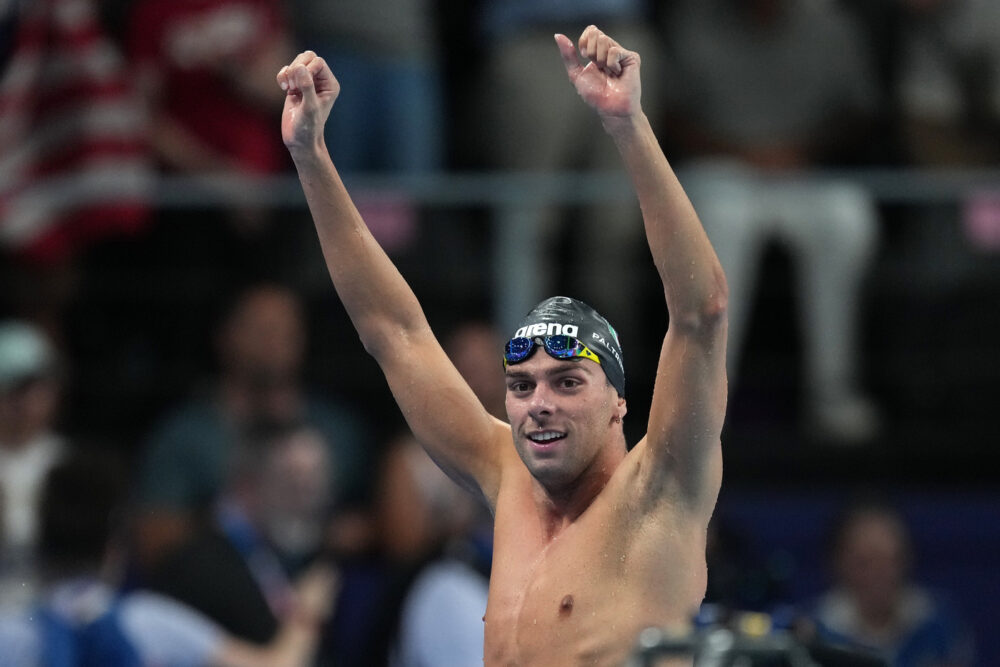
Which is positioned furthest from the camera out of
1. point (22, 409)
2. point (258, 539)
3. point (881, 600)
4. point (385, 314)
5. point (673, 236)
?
point (881, 600)

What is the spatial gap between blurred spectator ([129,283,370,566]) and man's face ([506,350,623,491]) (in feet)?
12.8

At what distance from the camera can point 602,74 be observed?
4.38m

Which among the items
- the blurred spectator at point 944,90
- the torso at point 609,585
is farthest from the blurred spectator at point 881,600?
the torso at point 609,585

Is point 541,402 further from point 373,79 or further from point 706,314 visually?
point 373,79

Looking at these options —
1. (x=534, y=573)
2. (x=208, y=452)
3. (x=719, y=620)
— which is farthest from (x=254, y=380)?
(x=719, y=620)

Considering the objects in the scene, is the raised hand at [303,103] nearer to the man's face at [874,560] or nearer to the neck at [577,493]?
the neck at [577,493]

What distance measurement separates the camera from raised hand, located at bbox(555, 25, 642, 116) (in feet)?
14.0

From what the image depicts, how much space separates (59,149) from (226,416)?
1.76 meters

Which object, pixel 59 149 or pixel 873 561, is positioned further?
pixel 59 149

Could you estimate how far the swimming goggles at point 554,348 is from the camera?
4527 mm

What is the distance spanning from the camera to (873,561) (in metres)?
8.80

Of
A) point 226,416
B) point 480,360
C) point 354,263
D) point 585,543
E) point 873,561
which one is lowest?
point 585,543

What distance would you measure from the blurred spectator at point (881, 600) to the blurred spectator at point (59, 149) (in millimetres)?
4063

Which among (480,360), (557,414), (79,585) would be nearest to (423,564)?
(480,360)
